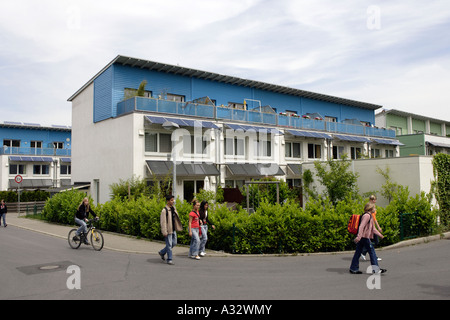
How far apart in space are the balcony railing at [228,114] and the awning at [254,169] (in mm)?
3460

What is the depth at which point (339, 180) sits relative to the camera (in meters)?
18.9

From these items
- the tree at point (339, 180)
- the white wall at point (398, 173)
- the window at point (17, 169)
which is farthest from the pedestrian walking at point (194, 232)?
the window at point (17, 169)

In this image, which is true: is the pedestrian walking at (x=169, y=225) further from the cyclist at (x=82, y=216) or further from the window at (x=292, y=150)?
the window at (x=292, y=150)

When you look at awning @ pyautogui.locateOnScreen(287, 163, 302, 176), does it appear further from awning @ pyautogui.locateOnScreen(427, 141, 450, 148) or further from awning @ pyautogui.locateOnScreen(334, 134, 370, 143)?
awning @ pyautogui.locateOnScreen(427, 141, 450, 148)

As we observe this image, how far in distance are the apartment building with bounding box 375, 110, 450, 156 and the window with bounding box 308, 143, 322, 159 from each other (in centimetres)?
1402

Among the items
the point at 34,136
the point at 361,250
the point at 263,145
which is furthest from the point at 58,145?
the point at 361,250

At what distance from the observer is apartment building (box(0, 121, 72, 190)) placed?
43.3 metres

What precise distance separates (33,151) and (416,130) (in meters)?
49.9

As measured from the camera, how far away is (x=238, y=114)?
1147 inches

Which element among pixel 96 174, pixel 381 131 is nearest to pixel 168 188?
pixel 96 174

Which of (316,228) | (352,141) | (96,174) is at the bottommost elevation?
(316,228)

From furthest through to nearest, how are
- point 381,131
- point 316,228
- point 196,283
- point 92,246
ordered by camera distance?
point 381,131, point 92,246, point 316,228, point 196,283

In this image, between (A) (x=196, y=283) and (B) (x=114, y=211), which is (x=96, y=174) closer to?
(B) (x=114, y=211)
